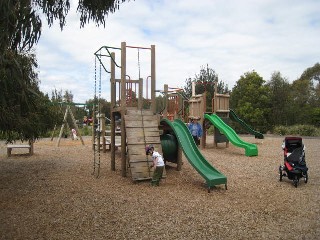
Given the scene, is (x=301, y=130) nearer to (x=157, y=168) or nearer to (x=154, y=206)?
(x=157, y=168)

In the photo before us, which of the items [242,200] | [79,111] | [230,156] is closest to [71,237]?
[242,200]

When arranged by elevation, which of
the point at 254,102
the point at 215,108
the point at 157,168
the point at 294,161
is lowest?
the point at 157,168

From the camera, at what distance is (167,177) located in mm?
8812

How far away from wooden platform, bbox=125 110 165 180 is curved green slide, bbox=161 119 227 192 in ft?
1.87

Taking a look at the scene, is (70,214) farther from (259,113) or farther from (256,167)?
(259,113)

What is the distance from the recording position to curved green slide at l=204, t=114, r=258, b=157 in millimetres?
12953

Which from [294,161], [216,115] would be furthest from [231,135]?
[294,161]

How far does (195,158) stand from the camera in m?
8.47

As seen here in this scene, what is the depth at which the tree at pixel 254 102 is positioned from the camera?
96.1ft

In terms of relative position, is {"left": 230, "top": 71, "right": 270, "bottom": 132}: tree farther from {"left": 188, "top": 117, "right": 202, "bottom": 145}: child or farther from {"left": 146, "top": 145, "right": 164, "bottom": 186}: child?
{"left": 146, "top": 145, "right": 164, "bottom": 186}: child

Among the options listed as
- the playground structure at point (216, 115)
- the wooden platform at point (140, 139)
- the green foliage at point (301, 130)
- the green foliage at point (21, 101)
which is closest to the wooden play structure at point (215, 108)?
the playground structure at point (216, 115)

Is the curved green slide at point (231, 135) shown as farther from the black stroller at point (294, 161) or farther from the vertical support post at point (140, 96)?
the vertical support post at point (140, 96)

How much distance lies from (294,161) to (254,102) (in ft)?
74.0

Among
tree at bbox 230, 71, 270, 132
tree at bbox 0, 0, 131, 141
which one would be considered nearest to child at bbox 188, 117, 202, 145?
tree at bbox 0, 0, 131, 141
